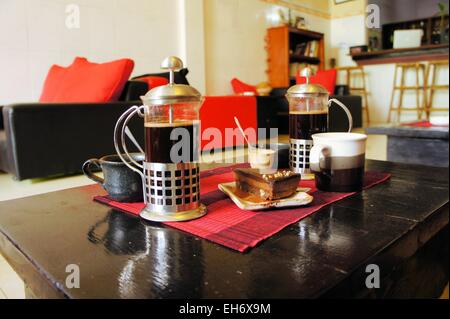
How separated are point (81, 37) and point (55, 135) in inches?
73.3

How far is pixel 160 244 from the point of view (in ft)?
1.78

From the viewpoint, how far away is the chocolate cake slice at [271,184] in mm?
681

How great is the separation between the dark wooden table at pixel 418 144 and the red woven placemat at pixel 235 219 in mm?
1066

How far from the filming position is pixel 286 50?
18.9 ft

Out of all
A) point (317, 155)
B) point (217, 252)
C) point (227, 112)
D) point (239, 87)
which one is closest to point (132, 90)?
point (227, 112)

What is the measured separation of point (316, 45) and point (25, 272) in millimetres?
6590

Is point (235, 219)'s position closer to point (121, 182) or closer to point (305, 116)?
point (121, 182)

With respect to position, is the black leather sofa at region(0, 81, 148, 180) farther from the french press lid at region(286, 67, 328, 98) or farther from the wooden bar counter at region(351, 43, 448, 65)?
the wooden bar counter at region(351, 43, 448, 65)

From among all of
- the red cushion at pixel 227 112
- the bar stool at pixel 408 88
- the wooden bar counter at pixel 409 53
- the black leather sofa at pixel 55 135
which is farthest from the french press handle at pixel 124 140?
the bar stool at pixel 408 88

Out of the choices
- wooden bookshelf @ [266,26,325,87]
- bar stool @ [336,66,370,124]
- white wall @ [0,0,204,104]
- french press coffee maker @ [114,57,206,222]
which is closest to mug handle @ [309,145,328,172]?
french press coffee maker @ [114,57,206,222]

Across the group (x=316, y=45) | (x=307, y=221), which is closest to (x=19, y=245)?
(x=307, y=221)

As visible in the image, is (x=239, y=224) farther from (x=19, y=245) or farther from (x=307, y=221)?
(x=19, y=245)

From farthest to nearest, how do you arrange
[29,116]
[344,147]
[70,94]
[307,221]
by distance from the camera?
[70,94], [29,116], [344,147], [307,221]

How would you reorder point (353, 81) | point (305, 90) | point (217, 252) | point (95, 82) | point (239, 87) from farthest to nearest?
point (353, 81)
point (239, 87)
point (95, 82)
point (305, 90)
point (217, 252)
